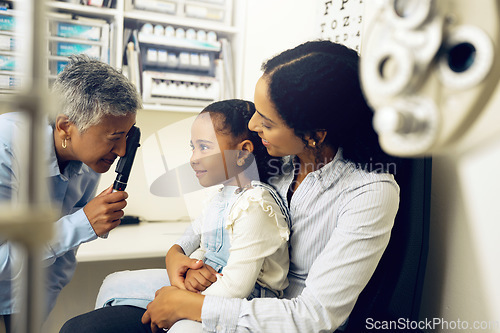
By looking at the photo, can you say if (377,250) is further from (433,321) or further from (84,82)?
(84,82)

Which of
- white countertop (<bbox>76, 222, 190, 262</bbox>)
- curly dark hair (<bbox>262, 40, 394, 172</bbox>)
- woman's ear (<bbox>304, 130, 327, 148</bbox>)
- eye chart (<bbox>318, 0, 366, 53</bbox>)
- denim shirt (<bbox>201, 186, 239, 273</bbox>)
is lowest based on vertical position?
white countertop (<bbox>76, 222, 190, 262</bbox>)

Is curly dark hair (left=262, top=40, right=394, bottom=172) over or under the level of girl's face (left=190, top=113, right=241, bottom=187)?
over

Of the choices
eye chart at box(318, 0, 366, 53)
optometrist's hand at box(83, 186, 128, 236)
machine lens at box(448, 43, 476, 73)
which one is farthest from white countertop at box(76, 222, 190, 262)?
machine lens at box(448, 43, 476, 73)

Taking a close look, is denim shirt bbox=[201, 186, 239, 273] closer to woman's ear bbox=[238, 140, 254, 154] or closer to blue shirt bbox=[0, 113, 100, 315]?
woman's ear bbox=[238, 140, 254, 154]

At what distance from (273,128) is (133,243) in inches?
39.8

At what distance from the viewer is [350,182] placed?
2.85 ft

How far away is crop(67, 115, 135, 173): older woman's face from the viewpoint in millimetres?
1083

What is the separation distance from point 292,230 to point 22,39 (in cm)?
79

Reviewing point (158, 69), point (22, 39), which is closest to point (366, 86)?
point (22, 39)

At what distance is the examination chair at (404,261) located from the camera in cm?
89

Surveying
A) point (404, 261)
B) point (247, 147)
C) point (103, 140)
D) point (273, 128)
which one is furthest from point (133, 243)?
point (404, 261)

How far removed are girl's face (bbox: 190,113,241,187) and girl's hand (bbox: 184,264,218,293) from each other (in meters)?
0.25

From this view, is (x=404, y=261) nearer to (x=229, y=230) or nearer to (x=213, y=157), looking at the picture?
(x=229, y=230)

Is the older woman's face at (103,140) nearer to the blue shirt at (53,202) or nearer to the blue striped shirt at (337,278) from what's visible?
the blue shirt at (53,202)
